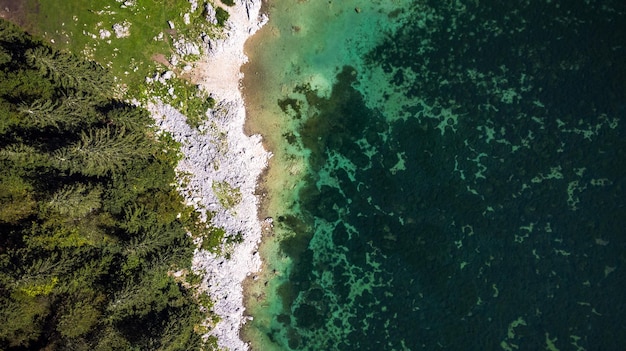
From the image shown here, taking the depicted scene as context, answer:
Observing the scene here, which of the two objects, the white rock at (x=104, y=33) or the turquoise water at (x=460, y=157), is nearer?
the white rock at (x=104, y=33)

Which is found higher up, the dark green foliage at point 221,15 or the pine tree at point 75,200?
the dark green foliage at point 221,15

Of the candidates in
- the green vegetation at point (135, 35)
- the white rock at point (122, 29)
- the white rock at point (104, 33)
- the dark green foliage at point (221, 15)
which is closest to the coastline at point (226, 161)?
the dark green foliage at point (221, 15)

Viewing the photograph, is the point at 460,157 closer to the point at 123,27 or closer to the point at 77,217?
the point at 123,27

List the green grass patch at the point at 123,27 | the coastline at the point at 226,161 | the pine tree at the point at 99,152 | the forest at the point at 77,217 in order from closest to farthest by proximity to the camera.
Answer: the pine tree at the point at 99,152
the forest at the point at 77,217
the green grass patch at the point at 123,27
the coastline at the point at 226,161

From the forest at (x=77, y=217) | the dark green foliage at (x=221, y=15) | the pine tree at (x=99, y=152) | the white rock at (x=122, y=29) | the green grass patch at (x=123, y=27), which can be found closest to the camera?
the pine tree at (x=99, y=152)

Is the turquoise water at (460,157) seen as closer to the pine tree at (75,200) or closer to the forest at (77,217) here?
the forest at (77,217)

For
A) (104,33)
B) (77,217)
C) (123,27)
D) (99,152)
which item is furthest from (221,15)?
(77,217)

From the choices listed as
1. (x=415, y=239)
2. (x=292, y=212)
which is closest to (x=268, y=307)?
(x=292, y=212)
